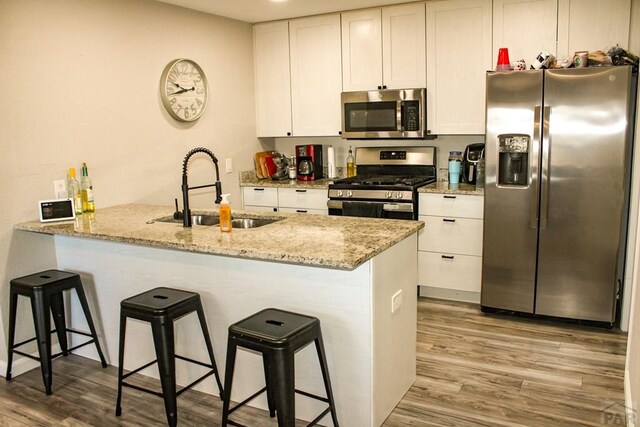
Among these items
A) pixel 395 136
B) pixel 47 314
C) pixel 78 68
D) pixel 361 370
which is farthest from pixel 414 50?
pixel 47 314

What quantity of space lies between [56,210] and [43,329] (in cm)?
72

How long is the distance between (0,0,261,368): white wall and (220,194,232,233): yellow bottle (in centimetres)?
132

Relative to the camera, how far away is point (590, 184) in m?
3.47

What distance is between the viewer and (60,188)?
3.38 m

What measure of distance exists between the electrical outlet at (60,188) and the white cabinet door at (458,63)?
2.79 metres

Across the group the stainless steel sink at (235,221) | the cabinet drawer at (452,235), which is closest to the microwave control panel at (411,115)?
the cabinet drawer at (452,235)

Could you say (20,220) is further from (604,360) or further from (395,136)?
(604,360)

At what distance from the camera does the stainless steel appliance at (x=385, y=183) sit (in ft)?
13.9

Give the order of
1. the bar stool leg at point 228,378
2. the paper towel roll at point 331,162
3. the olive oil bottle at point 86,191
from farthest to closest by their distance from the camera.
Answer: the paper towel roll at point 331,162, the olive oil bottle at point 86,191, the bar stool leg at point 228,378

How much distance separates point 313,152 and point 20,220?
258 centimetres

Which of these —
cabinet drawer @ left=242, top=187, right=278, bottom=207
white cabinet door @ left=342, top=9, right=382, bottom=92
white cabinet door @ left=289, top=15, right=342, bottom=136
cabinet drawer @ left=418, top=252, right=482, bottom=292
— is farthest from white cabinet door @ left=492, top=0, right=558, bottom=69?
cabinet drawer @ left=242, top=187, right=278, bottom=207

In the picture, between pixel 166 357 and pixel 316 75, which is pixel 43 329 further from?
pixel 316 75

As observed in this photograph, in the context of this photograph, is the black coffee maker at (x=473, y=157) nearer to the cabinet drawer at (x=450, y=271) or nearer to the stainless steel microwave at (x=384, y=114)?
the stainless steel microwave at (x=384, y=114)

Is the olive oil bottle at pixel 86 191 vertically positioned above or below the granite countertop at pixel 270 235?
above
